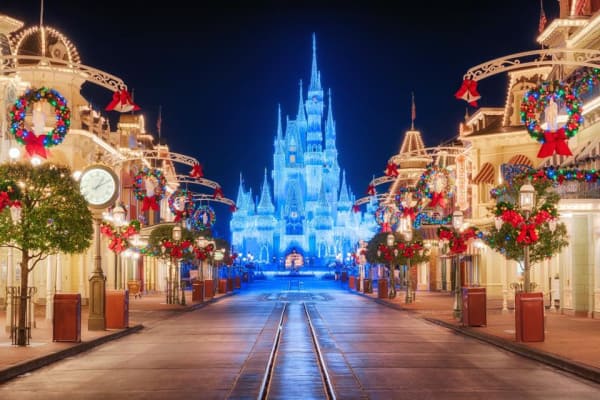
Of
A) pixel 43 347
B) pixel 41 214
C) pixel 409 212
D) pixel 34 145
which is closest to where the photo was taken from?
pixel 43 347

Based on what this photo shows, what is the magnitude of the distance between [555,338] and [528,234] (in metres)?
2.80

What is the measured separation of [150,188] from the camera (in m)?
44.0

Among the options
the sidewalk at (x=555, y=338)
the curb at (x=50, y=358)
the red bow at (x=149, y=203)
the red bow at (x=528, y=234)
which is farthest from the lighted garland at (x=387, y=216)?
the curb at (x=50, y=358)

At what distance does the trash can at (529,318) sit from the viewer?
2116 cm

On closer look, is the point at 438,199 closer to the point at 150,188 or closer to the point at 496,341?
the point at 150,188

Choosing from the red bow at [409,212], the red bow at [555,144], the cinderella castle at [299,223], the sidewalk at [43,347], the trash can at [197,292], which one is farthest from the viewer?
the cinderella castle at [299,223]

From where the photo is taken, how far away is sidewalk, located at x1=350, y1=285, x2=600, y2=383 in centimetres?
1666

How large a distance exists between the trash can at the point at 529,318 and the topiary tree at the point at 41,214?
10278 millimetres

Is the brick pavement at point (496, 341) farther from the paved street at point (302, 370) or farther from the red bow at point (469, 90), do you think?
the red bow at point (469, 90)

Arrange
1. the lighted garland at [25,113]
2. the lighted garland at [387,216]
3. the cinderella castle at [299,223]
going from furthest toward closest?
the cinderella castle at [299,223] < the lighted garland at [387,216] < the lighted garland at [25,113]

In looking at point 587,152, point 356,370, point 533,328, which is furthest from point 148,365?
point 587,152

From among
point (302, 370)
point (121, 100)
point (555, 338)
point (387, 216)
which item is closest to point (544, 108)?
point (555, 338)

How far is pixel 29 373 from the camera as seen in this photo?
53.0ft

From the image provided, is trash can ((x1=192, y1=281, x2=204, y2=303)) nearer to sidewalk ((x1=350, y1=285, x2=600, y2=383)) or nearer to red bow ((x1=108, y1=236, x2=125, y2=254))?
sidewalk ((x1=350, y1=285, x2=600, y2=383))
